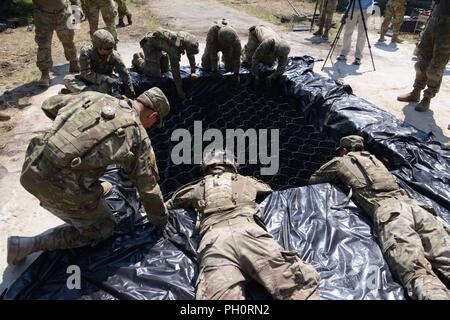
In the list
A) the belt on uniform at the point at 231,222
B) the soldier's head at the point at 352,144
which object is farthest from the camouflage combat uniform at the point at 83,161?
the soldier's head at the point at 352,144

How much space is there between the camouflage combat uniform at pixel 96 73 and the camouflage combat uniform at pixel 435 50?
4220 mm

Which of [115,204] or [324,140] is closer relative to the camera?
[115,204]

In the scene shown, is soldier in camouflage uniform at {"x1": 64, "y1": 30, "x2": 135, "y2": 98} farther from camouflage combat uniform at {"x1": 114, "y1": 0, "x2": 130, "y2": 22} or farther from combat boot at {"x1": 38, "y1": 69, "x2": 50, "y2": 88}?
camouflage combat uniform at {"x1": 114, "y1": 0, "x2": 130, "y2": 22}

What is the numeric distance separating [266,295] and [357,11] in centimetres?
658

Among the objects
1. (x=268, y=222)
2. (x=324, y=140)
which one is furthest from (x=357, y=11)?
(x=268, y=222)

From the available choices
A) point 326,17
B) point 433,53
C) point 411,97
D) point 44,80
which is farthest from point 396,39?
point 44,80

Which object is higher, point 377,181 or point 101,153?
point 101,153

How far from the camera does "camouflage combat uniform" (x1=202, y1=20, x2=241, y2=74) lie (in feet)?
17.2

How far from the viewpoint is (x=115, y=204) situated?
3113 mm

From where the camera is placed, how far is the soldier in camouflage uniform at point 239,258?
2.28 m

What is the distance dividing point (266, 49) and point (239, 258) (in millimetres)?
3766

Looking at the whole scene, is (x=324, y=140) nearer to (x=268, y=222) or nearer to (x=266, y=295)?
(x=268, y=222)

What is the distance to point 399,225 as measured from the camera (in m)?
2.71

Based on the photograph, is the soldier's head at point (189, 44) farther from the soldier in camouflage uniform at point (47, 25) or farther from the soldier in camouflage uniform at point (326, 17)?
the soldier in camouflage uniform at point (326, 17)
